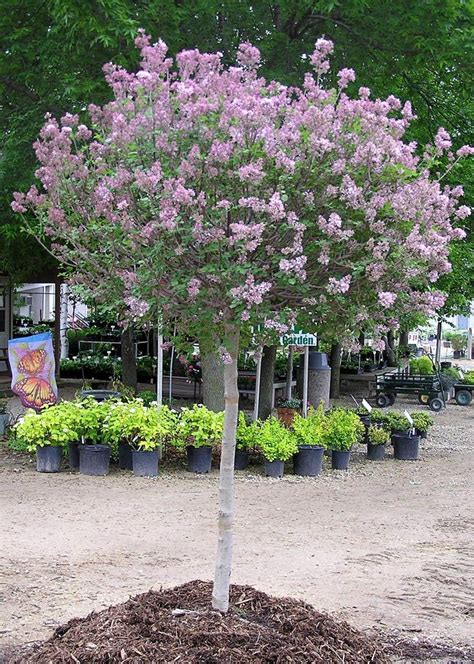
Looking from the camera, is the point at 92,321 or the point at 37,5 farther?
the point at 92,321

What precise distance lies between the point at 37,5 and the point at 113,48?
1.31m

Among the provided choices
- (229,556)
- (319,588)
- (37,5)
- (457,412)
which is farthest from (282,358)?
(229,556)

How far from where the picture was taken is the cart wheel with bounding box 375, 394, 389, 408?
19.1 meters

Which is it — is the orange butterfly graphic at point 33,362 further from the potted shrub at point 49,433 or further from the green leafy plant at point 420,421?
the green leafy plant at point 420,421

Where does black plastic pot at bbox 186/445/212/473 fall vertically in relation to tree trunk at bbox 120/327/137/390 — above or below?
below

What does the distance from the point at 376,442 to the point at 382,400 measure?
7.79 metres

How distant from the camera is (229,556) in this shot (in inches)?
160

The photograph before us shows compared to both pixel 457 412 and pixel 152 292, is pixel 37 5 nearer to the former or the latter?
pixel 152 292

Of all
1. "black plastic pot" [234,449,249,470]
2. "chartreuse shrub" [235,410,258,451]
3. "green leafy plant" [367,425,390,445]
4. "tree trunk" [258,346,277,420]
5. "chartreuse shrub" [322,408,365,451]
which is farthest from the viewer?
"tree trunk" [258,346,277,420]

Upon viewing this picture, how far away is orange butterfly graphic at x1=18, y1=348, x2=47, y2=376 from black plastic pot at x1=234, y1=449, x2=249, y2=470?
294 cm

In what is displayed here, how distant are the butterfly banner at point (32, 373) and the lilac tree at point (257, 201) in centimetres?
745

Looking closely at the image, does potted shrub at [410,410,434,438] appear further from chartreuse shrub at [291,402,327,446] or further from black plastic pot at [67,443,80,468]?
black plastic pot at [67,443,80,468]

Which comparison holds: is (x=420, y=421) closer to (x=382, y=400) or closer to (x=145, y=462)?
(x=145, y=462)

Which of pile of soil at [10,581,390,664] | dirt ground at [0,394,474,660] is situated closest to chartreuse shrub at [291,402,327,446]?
dirt ground at [0,394,474,660]
